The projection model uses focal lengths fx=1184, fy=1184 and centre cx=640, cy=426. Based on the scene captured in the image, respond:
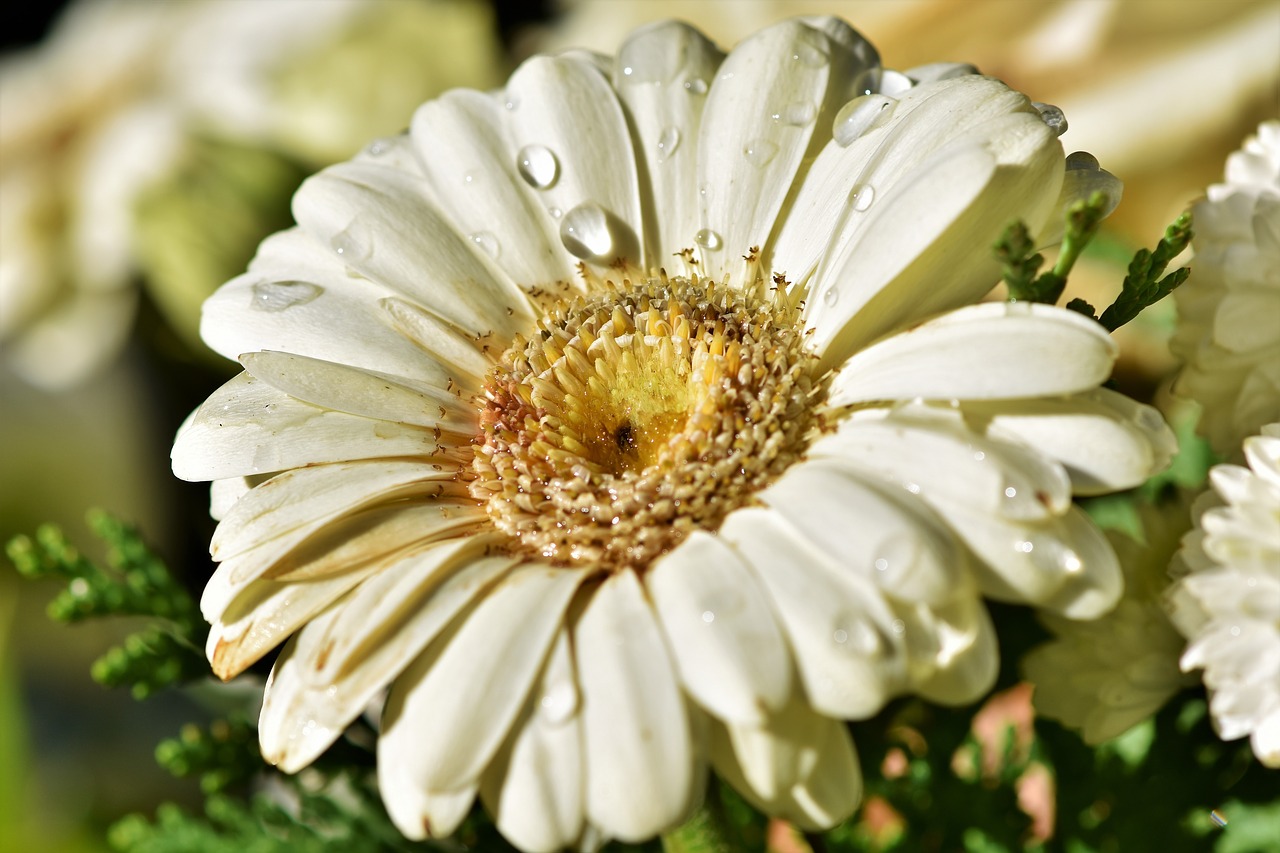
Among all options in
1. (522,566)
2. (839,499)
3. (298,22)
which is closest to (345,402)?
(522,566)

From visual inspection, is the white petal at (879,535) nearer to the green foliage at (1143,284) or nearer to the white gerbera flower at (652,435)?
the white gerbera flower at (652,435)

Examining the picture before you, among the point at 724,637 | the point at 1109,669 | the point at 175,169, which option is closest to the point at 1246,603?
the point at 1109,669

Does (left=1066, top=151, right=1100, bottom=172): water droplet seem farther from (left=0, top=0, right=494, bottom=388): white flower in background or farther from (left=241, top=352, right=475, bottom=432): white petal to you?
(left=0, top=0, right=494, bottom=388): white flower in background

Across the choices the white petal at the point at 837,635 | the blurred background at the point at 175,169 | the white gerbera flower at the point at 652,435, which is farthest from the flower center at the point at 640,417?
the blurred background at the point at 175,169

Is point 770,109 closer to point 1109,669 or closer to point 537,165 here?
point 537,165

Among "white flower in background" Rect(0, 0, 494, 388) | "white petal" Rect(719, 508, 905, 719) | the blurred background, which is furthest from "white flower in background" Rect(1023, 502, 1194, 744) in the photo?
"white flower in background" Rect(0, 0, 494, 388)

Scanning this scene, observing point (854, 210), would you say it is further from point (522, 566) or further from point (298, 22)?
point (298, 22)
